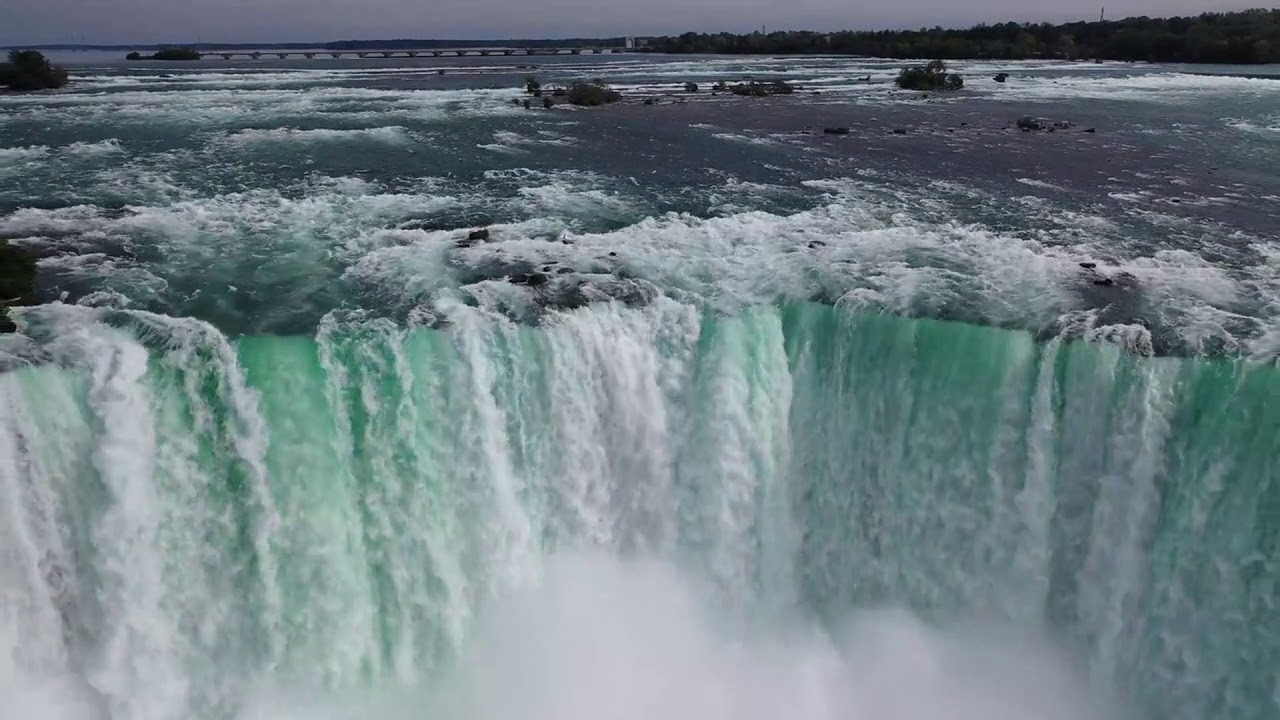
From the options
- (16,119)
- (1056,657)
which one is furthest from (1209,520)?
(16,119)

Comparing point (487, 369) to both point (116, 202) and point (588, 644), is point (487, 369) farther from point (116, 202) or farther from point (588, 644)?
point (116, 202)

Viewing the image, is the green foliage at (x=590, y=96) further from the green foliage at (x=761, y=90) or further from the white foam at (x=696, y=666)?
the white foam at (x=696, y=666)

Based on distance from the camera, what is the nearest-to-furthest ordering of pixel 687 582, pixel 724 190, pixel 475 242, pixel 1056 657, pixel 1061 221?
1. pixel 1056 657
2. pixel 687 582
3. pixel 475 242
4. pixel 1061 221
5. pixel 724 190

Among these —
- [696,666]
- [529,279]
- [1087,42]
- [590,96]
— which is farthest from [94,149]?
[1087,42]

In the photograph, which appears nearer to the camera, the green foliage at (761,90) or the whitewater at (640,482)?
the whitewater at (640,482)

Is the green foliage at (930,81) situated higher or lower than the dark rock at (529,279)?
higher

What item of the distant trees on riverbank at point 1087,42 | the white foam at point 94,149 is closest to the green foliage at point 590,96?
the white foam at point 94,149

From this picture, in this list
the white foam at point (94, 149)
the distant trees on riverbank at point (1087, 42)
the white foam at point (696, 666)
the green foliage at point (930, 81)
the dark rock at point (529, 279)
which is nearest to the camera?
the white foam at point (696, 666)

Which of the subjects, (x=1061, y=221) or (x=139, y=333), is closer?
(x=139, y=333)
